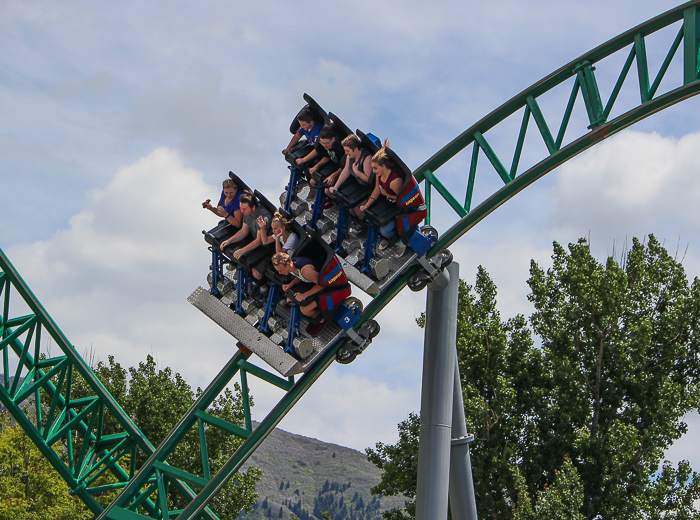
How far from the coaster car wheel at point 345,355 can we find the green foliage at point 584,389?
30.9 ft

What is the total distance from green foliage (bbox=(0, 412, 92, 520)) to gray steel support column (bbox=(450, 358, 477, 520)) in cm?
1113

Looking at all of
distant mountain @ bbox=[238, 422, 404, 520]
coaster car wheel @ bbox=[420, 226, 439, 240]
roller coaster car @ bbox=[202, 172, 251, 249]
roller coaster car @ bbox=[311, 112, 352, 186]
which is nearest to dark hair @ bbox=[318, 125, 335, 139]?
roller coaster car @ bbox=[311, 112, 352, 186]

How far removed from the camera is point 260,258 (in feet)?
22.8

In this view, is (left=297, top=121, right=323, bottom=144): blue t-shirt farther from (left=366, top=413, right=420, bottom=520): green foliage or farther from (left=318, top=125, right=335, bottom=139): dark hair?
(left=366, top=413, right=420, bottom=520): green foliage

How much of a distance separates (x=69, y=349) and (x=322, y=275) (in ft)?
12.7

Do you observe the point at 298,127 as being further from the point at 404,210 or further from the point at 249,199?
the point at 404,210

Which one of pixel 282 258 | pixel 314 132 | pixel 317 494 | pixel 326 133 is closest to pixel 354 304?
pixel 282 258

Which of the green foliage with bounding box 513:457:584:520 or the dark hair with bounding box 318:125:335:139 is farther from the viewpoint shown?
the green foliage with bounding box 513:457:584:520

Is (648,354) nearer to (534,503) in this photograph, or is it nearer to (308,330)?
(534,503)

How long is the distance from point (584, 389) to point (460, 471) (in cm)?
993

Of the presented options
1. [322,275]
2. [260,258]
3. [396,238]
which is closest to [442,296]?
[396,238]

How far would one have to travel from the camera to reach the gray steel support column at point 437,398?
6.39m

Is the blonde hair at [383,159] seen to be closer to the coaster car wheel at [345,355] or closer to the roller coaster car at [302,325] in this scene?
the roller coaster car at [302,325]

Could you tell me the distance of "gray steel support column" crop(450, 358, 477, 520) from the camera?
716cm
